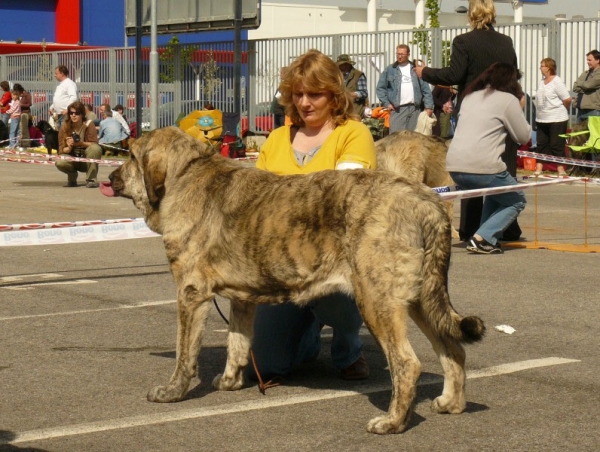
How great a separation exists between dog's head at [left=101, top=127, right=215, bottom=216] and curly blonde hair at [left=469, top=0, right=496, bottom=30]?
22.8 feet

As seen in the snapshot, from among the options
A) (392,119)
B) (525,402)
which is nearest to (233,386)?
(525,402)

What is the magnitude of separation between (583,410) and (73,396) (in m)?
2.47

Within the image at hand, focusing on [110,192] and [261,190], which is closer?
[261,190]

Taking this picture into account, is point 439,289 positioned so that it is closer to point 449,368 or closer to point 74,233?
point 449,368

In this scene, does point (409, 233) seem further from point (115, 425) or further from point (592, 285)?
point (592, 285)

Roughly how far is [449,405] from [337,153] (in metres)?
1.45

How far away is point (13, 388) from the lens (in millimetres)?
6059

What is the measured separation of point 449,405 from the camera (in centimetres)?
548

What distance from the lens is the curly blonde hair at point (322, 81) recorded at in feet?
20.3

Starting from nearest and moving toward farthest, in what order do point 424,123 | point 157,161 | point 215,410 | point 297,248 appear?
point 297,248
point 215,410
point 157,161
point 424,123

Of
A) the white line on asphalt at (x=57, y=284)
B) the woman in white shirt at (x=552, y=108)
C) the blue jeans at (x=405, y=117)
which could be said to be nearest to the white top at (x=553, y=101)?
the woman in white shirt at (x=552, y=108)

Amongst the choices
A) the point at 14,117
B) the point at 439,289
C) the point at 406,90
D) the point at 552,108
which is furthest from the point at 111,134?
the point at 439,289

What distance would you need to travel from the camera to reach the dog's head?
586cm

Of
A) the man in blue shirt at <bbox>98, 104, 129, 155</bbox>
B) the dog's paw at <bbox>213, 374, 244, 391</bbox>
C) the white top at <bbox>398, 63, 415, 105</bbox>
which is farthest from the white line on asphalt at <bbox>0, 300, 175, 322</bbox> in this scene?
the man in blue shirt at <bbox>98, 104, 129, 155</bbox>
